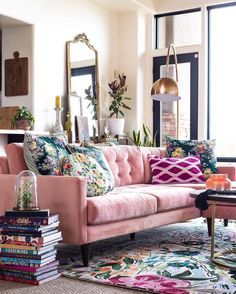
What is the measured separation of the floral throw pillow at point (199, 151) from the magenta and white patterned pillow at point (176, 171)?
0.55 ft

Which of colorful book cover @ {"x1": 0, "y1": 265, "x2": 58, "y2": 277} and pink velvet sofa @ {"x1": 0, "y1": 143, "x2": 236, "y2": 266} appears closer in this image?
colorful book cover @ {"x1": 0, "y1": 265, "x2": 58, "y2": 277}

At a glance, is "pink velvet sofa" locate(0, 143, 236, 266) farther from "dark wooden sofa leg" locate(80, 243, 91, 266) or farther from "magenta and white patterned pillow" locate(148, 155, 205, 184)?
"magenta and white patterned pillow" locate(148, 155, 205, 184)

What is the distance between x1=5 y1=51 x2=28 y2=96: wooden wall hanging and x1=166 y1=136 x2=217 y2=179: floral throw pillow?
71.7 inches

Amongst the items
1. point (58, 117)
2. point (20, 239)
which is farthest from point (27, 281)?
point (58, 117)

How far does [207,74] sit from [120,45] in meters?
1.35

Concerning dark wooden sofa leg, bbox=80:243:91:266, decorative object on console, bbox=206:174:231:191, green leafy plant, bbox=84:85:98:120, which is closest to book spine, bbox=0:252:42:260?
dark wooden sofa leg, bbox=80:243:91:266

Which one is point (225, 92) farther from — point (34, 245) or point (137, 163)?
point (34, 245)

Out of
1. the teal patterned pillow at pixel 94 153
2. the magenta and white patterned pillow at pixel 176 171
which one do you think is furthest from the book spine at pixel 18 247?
the magenta and white patterned pillow at pixel 176 171

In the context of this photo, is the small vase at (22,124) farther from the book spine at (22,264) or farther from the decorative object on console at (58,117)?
the book spine at (22,264)

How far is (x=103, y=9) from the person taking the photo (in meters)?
6.80

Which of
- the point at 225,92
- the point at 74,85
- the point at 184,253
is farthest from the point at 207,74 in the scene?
the point at 184,253

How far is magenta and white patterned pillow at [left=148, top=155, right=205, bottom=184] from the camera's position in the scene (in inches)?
186

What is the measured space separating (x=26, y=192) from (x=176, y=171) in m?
2.10

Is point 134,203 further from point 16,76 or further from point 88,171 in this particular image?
point 16,76
